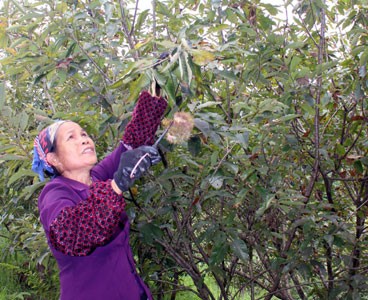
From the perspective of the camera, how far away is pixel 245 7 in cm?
206

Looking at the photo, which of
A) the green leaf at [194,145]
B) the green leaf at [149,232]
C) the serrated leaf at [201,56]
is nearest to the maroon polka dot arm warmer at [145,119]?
the green leaf at [194,145]

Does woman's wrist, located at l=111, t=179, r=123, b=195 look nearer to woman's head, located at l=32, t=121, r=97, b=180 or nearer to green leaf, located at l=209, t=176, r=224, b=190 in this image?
woman's head, located at l=32, t=121, r=97, b=180

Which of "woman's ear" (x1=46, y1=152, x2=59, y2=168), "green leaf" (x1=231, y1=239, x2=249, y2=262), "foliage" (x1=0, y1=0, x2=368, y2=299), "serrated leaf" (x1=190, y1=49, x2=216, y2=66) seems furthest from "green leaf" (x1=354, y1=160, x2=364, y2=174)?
"woman's ear" (x1=46, y1=152, x2=59, y2=168)

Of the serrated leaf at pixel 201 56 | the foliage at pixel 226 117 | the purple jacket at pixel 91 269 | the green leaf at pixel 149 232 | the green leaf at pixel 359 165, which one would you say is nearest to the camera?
the serrated leaf at pixel 201 56

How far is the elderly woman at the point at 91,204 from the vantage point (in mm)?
1272

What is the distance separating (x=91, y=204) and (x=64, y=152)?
17.6 inches

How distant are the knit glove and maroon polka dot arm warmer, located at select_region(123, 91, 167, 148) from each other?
28 centimetres

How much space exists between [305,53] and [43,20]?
1.24 meters

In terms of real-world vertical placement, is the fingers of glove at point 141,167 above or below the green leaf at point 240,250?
above

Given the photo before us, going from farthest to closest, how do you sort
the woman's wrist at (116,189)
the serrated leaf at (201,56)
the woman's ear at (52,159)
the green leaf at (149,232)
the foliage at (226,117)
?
the green leaf at (149,232), the foliage at (226,117), the woman's ear at (52,159), the woman's wrist at (116,189), the serrated leaf at (201,56)

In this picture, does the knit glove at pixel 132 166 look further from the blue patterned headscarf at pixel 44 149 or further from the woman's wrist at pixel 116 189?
the blue patterned headscarf at pixel 44 149

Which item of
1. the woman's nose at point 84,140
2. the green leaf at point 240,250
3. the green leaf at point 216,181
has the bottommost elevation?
the green leaf at point 240,250

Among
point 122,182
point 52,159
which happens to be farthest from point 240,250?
point 52,159

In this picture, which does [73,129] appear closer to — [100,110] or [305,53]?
[100,110]
